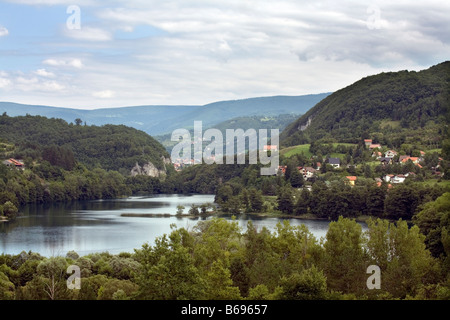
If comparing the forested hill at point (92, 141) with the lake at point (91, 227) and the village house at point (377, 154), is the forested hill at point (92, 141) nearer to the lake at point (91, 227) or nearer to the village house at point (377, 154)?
the lake at point (91, 227)

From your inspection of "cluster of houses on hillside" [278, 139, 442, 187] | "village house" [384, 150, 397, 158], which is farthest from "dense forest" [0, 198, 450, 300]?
"village house" [384, 150, 397, 158]

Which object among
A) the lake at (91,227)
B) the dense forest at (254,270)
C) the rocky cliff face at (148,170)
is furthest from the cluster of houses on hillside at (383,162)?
the rocky cliff face at (148,170)

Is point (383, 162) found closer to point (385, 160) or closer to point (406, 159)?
point (385, 160)

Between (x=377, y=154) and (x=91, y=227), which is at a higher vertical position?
(x=377, y=154)

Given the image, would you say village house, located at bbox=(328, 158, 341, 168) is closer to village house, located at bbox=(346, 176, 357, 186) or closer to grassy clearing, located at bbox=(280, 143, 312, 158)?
grassy clearing, located at bbox=(280, 143, 312, 158)

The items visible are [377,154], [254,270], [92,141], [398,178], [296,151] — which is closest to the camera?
[254,270]

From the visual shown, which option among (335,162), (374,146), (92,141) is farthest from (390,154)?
(92,141)
